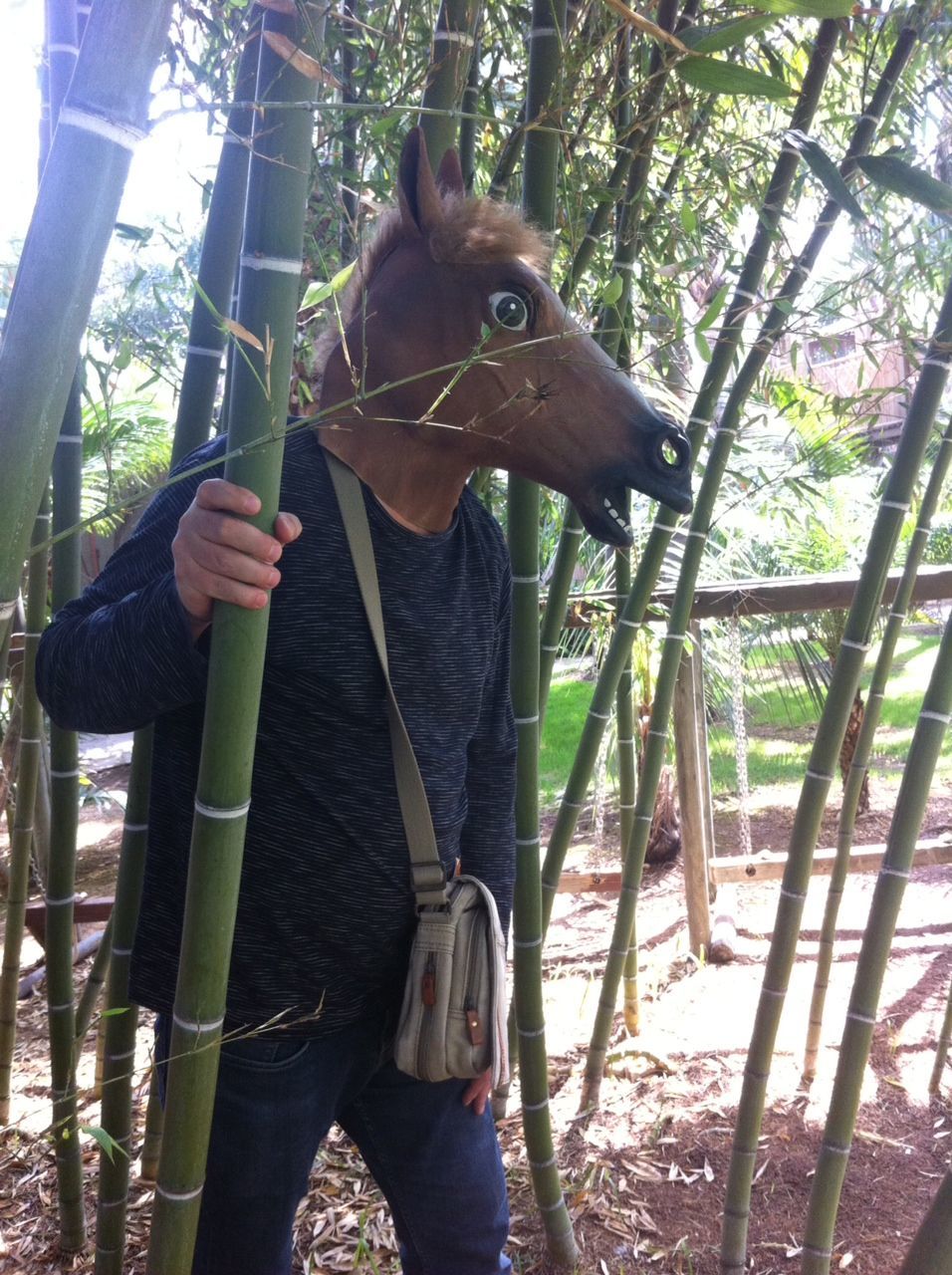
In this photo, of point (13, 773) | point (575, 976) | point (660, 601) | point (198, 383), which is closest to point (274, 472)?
point (198, 383)

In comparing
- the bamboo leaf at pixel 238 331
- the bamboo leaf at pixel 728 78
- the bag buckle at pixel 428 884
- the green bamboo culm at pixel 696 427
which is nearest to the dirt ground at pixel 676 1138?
the green bamboo culm at pixel 696 427

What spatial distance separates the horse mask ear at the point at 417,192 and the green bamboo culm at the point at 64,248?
519 mm

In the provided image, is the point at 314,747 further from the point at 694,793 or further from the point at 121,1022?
the point at 694,793

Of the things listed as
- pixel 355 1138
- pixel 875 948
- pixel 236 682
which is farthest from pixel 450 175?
pixel 355 1138

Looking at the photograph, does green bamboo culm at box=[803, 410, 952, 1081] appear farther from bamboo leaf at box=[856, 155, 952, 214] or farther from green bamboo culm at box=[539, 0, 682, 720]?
bamboo leaf at box=[856, 155, 952, 214]

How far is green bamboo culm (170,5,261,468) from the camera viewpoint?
4.10 ft

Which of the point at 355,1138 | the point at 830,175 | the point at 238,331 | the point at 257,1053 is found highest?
the point at 830,175

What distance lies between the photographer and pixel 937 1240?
2.14ft

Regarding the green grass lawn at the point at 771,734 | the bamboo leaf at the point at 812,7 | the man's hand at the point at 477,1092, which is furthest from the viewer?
the green grass lawn at the point at 771,734

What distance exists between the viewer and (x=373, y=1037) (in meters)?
1.35

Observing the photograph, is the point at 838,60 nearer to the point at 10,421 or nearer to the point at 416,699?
the point at 416,699

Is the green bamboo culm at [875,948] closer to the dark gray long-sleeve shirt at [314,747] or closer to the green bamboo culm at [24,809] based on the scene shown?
the dark gray long-sleeve shirt at [314,747]

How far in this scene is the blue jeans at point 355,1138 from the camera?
4.06ft

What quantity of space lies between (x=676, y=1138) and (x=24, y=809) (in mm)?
1553
